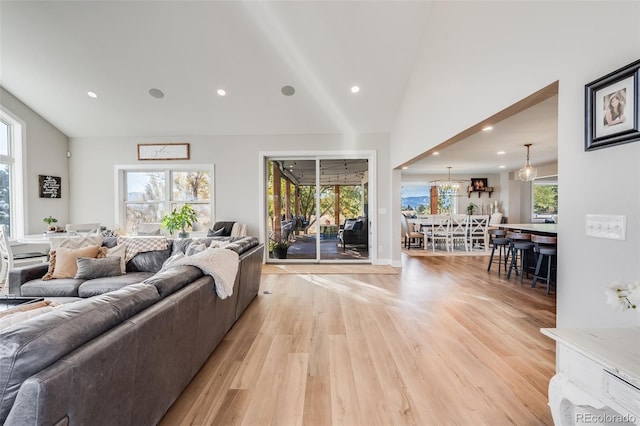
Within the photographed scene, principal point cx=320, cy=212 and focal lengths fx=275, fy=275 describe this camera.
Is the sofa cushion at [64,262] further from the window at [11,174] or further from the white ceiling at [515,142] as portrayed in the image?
the white ceiling at [515,142]

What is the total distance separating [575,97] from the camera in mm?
1568

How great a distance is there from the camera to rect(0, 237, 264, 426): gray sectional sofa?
35.9 inches

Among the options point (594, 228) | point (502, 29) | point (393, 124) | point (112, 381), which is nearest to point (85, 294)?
point (112, 381)

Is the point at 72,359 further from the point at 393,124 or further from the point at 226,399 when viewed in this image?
the point at 393,124

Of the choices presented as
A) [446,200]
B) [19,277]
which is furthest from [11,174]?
[446,200]

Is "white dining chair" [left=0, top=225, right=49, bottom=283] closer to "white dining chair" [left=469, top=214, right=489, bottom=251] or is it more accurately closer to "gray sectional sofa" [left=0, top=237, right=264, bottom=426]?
"gray sectional sofa" [left=0, top=237, right=264, bottom=426]

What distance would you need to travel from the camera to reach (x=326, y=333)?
2764 millimetres

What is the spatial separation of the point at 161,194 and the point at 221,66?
3.23m

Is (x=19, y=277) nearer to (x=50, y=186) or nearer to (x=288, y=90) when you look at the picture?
(x=50, y=186)

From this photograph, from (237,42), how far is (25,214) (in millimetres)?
5216

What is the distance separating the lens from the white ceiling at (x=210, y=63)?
3.83 meters

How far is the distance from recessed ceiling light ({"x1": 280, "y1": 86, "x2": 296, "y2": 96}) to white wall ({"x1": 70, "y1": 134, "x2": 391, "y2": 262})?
1.04 m

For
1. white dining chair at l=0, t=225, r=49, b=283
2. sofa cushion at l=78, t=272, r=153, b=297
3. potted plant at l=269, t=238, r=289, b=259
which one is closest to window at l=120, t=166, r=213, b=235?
potted plant at l=269, t=238, r=289, b=259

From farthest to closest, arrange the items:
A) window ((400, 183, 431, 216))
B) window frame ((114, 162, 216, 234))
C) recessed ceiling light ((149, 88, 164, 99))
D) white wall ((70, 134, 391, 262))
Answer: window ((400, 183, 431, 216)) → window frame ((114, 162, 216, 234)) → white wall ((70, 134, 391, 262)) → recessed ceiling light ((149, 88, 164, 99))
